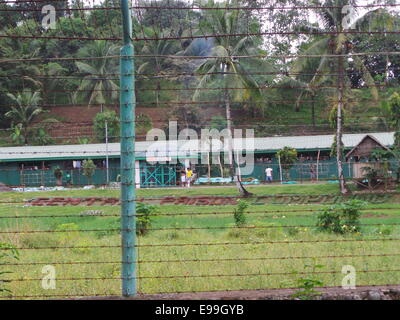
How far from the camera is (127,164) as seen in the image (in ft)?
13.9

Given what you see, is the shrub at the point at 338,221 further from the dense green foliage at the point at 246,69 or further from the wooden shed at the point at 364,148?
the wooden shed at the point at 364,148

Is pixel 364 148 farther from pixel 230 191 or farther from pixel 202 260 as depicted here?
pixel 202 260

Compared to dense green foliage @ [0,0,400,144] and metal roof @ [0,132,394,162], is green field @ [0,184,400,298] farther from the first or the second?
metal roof @ [0,132,394,162]

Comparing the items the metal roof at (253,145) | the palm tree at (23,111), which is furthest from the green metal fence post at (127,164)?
the metal roof at (253,145)

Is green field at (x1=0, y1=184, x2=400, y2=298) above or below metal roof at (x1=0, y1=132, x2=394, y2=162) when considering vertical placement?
below

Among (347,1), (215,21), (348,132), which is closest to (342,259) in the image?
(347,1)

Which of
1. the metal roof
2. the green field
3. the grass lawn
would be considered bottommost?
the green field

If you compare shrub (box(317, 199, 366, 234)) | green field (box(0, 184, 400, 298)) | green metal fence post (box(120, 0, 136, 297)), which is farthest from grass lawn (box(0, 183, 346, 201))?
green metal fence post (box(120, 0, 136, 297))

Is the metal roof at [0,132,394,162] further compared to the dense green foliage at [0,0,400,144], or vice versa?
the metal roof at [0,132,394,162]

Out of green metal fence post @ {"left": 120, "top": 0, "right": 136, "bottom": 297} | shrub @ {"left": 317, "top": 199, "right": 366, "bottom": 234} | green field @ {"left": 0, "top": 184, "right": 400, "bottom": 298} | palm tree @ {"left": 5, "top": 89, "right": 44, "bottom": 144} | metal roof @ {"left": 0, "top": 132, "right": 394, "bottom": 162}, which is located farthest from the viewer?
metal roof @ {"left": 0, "top": 132, "right": 394, "bottom": 162}

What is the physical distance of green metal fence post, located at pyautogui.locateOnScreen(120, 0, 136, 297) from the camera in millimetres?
4176

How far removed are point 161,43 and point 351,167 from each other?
64.9 ft
